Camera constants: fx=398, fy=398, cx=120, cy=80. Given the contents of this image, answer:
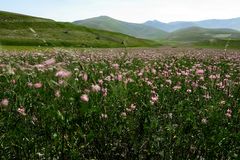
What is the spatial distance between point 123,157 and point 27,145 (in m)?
1.16

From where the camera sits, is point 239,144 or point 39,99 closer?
point 239,144

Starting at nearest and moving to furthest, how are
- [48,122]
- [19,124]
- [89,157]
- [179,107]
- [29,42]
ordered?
[89,157], [48,122], [19,124], [179,107], [29,42]

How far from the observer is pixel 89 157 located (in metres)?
4.61

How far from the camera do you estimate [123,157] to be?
16.0 ft

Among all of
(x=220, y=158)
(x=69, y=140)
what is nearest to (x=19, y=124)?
(x=69, y=140)

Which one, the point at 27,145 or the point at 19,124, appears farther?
the point at 19,124

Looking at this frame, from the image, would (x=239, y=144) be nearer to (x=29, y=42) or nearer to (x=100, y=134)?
(x=100, y=134)

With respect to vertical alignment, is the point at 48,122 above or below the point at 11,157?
above

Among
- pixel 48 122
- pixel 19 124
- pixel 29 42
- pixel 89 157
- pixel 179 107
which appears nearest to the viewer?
pixel 89 157

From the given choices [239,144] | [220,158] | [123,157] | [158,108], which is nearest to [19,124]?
[123,157]

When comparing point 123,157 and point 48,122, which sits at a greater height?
point 48,122

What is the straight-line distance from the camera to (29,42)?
65.7 metres

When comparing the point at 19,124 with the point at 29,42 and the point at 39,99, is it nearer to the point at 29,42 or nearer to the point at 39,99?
the point at 39,99

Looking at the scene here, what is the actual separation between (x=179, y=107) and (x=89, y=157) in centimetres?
203
